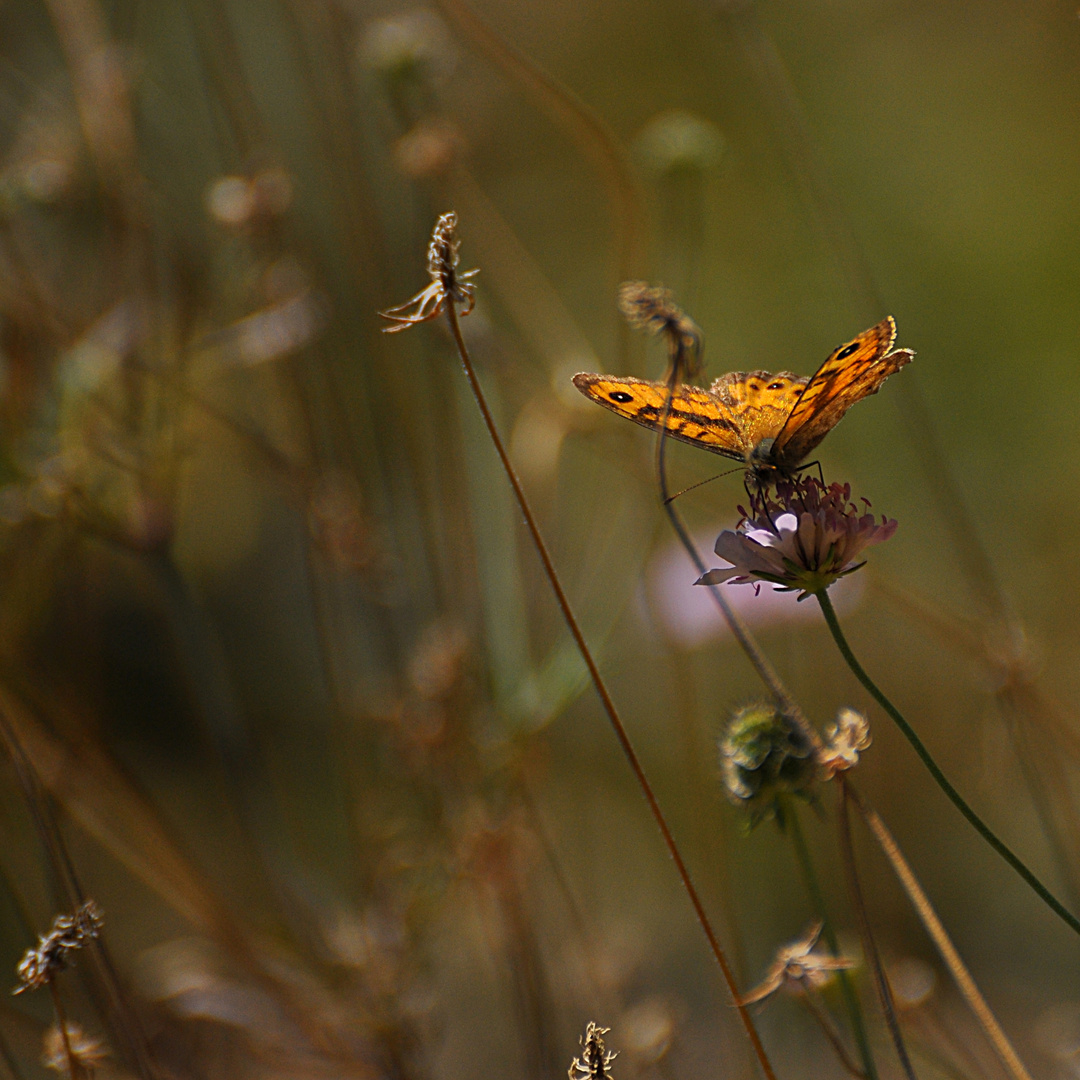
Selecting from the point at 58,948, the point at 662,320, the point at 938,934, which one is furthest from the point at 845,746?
the point at 58,948

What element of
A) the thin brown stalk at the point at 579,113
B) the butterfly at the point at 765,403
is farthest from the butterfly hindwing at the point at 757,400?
the thin brown stalk at the point at 579,113

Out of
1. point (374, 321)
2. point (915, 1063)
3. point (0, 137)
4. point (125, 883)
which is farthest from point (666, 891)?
point (0, 137)

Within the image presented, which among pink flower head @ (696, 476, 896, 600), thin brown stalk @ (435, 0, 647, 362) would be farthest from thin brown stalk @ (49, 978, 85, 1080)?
thin brown stalk @ (435, 0, 647, 362)

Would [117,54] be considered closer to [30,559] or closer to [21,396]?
[21,396]

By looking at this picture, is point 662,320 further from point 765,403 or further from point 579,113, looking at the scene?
point 579,113

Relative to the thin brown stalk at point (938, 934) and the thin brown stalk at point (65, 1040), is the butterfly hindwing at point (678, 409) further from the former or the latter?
the thin brown stalk at point (65, 1040)
